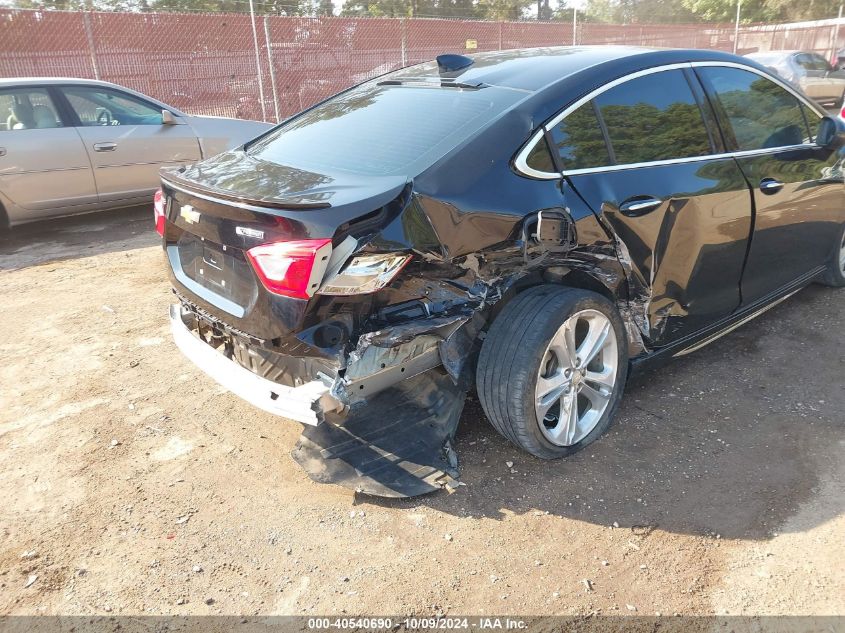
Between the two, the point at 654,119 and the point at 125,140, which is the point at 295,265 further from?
the point at 125,140

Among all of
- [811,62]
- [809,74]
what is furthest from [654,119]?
[811,62]

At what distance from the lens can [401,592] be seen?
2.39 m

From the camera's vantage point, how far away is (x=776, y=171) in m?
3.69

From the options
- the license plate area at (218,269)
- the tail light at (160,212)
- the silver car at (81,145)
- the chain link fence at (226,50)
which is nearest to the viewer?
the license plate area at (218,269)

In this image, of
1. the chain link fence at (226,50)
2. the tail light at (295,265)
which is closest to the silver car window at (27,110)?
the chain link fence at (226,50)

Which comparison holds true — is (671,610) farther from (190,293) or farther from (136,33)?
(136,33)

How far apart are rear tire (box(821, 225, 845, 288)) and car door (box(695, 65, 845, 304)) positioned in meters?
0.41

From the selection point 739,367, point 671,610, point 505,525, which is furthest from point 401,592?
point 739,367

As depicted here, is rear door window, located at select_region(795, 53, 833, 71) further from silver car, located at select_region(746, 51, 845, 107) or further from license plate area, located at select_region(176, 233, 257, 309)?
license plate area, located at select_region(176, 233, 257, 309)

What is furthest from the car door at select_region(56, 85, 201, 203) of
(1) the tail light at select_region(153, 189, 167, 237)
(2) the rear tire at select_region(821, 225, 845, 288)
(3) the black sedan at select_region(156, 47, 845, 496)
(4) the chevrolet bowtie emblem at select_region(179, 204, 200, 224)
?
(2) the rear tire at select_region(821, 225, 845, 288)

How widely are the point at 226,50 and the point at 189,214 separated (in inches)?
460

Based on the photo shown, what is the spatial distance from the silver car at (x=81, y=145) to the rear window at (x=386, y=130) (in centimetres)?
443

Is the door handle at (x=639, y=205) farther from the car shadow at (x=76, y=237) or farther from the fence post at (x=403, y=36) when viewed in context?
the fence post at (x=403, y=36)

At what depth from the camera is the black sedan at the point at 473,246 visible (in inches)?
97.4
